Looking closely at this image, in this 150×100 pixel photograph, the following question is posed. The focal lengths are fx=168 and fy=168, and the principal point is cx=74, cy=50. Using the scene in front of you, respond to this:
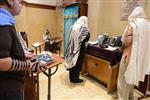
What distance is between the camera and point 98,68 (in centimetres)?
326

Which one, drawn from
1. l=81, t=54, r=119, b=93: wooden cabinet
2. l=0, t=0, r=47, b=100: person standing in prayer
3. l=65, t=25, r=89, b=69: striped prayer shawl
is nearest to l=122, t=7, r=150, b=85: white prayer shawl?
l=81, t=54, r=119, b=93: wooden cabinet

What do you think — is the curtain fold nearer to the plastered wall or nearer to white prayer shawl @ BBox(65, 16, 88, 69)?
white prayer shawl @ BBox(65, 16, 88, 69)

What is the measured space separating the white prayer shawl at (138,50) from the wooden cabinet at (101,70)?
54 centimetres

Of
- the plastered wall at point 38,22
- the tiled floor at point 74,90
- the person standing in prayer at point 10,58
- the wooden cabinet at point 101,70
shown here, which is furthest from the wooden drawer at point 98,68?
the plastered wall at point 38,22

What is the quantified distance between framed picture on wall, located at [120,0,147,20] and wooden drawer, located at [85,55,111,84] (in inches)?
44.0

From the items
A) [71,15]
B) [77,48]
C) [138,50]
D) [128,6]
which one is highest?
[128,6]

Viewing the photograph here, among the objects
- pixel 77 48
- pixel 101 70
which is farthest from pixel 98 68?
pixel 77 48

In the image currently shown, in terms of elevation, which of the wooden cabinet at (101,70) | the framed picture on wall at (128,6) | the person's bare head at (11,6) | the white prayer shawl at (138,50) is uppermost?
the framed picture on wall at (128,6)

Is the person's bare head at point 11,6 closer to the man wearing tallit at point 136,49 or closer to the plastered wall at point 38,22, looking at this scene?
the man wearing tallit at point 136,49

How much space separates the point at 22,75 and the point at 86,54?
2539 mm

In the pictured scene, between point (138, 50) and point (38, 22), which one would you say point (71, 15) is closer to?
point (38, 22)

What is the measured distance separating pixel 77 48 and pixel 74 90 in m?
0.79

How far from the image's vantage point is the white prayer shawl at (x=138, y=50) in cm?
227

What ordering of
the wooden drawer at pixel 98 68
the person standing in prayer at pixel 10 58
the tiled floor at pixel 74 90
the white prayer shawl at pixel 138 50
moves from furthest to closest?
the wooden drawer at pixel 98 68 → the tiled floor at pixel 74 90 → the white prayer shawl at pixel 138 50 → the person standing in prayer at pixel 10 58
